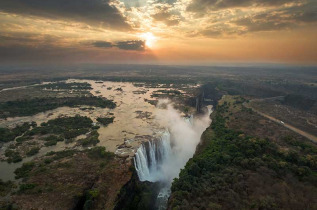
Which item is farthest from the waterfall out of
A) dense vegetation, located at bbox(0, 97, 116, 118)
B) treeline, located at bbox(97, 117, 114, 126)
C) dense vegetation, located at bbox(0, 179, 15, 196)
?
dense vegetation, located at bbox(0, 97, 116, 118)

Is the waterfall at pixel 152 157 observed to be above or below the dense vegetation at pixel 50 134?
below

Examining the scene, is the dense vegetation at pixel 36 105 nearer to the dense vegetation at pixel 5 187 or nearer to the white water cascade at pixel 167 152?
the white water cascade at pixel 167 152

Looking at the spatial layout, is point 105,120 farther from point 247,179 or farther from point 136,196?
point 247,179

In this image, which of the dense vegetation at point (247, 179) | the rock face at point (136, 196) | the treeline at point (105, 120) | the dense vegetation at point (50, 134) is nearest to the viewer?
the dense vegetation at point (247, 179)

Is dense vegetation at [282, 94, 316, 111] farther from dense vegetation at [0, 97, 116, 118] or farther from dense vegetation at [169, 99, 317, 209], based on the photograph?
dense vegetation at [0, 97, 116, 118]

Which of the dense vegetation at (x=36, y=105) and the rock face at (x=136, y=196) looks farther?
the dense vegetation at (x=36, y=105)

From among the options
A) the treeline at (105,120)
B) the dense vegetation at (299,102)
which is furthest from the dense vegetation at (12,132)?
the dense vegetation at (299,102)
